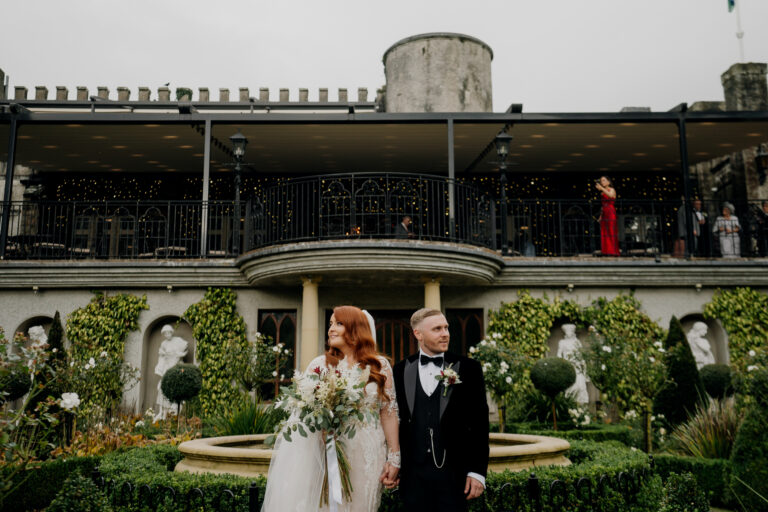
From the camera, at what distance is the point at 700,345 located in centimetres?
1439

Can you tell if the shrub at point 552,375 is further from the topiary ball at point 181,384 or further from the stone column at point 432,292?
the topiary ball at point 181,384

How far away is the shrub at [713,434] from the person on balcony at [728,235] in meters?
6.38

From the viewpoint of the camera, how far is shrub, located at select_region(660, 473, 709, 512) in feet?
18.0

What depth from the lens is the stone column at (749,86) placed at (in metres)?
20.2

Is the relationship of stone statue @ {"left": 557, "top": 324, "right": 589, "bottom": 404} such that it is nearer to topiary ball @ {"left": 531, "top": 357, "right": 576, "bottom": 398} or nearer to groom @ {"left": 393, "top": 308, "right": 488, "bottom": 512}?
topiary ball @ {"left": 531, "top": 357, "right": 576, "bottom": 398}

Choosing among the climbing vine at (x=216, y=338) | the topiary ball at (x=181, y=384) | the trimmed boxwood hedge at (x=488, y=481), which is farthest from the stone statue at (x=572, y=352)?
the topiary ball at (x=181, y=384)

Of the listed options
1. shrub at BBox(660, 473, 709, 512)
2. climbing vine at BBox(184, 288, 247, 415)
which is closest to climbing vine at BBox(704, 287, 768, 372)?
shrub at BBox(660, 473, 709, 512)

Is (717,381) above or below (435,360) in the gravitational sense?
below

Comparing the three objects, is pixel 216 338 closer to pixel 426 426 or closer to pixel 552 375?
pixel 552 375

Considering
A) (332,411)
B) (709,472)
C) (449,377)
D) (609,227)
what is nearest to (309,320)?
(609,227)

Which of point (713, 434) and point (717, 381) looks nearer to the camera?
point (713, 434)

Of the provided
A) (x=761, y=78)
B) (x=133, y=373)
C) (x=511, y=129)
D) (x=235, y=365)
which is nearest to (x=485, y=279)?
(x=511, y=129)

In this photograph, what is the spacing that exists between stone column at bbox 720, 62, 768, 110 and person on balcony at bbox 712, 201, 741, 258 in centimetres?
668

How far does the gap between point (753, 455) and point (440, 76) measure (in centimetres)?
1538
